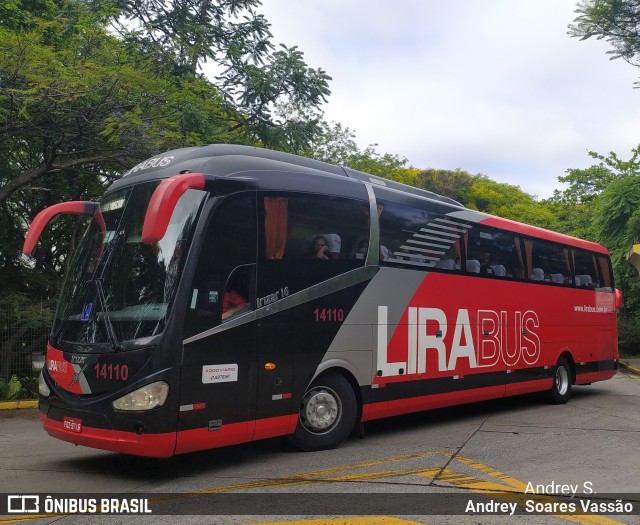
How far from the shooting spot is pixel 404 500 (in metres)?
5.99

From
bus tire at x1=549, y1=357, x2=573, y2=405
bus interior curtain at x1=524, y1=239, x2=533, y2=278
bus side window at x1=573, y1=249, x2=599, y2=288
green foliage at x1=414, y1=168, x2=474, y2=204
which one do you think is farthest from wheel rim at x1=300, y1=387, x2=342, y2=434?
green foliage at x1=414, y1=168, x2=474, y2=204

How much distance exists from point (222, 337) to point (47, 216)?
2.51 m

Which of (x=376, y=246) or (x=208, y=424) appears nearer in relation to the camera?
(x=208, y=424)

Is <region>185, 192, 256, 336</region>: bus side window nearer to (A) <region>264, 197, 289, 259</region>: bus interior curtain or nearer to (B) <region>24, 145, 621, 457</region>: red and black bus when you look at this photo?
(B) <region>24, 145, 621, 457</region>: red and black bus

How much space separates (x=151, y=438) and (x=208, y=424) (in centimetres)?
65

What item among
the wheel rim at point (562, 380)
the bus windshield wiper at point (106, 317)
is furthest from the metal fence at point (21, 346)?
the wheel rim at point (562, 380)

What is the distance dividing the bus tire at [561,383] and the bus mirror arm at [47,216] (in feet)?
31.8

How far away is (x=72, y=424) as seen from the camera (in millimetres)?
6996

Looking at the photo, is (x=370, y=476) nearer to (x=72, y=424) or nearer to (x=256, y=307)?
(x=256, y=307)

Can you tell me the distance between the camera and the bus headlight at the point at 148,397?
21.6 ft

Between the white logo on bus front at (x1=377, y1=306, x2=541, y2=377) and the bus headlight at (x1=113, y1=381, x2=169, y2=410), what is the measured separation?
3.51 m

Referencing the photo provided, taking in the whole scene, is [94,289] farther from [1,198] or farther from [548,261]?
[548,261]

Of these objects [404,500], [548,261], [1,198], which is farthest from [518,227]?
[1,198]

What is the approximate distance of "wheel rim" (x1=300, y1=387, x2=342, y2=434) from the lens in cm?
830
